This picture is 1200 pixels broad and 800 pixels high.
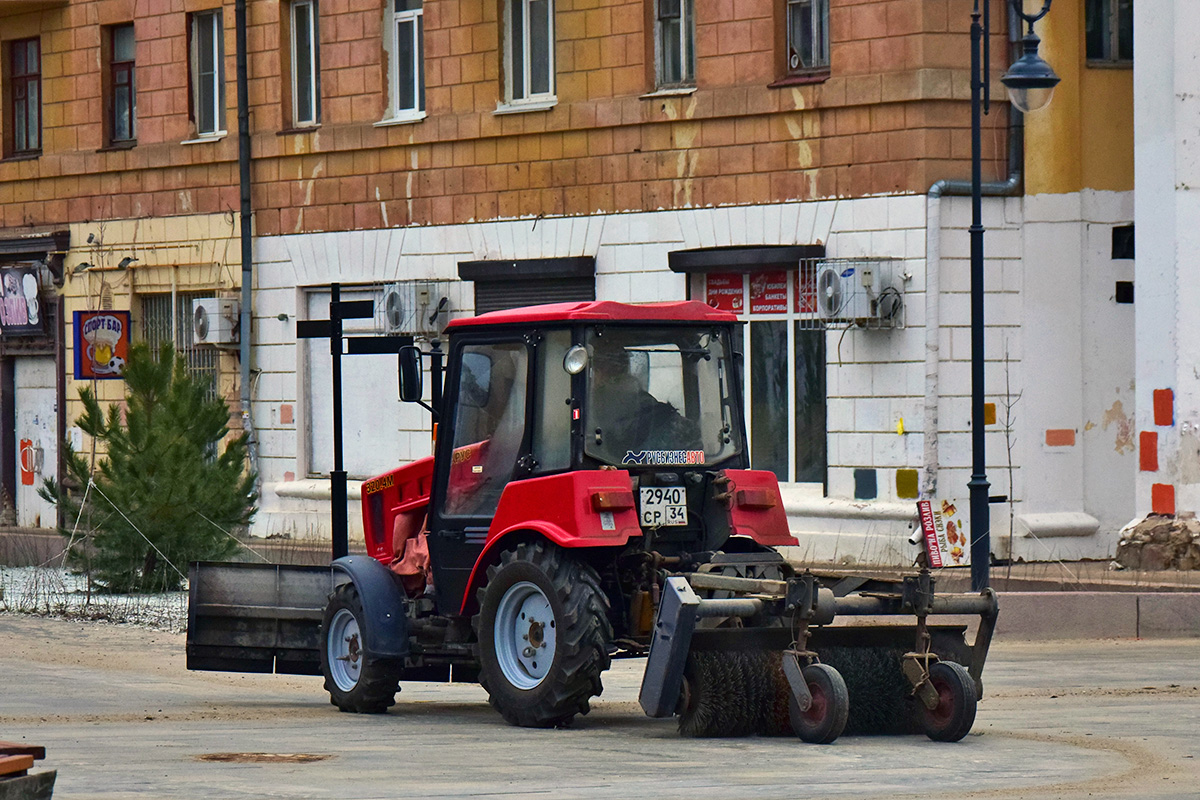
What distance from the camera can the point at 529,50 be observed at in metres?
27.0

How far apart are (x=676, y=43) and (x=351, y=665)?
1266 centimetres

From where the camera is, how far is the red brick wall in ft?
76.7

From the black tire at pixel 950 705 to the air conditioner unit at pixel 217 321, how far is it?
18980 millimetres

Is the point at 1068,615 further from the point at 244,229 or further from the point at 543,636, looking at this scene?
the point at 244,229

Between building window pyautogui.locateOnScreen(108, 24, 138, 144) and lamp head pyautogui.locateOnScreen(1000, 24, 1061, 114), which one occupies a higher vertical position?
building window pyautogui.locateOnScreen(108, 24, 138, 144)

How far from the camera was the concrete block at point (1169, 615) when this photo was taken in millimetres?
18562

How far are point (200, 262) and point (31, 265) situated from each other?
3.92m

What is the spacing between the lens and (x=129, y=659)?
18766 mm

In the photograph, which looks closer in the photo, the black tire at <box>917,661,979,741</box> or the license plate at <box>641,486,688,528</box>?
the black tire at <box>917,661,979,741</box>

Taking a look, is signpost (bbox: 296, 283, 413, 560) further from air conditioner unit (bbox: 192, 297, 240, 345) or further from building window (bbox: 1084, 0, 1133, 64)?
air conditioner unit (bbox: 192, 297, 240, 345)

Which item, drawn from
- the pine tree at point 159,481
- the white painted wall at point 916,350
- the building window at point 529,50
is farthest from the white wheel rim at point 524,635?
the building window at point 529,50

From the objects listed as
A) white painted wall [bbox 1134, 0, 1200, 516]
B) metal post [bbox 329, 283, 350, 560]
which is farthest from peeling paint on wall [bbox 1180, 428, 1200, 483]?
metal post [bbox 329, 283, 350, 560]

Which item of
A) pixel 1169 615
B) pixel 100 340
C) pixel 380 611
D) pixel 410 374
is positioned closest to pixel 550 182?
pixel 100 340

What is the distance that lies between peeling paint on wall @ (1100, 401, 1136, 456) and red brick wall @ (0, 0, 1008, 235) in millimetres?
2715
